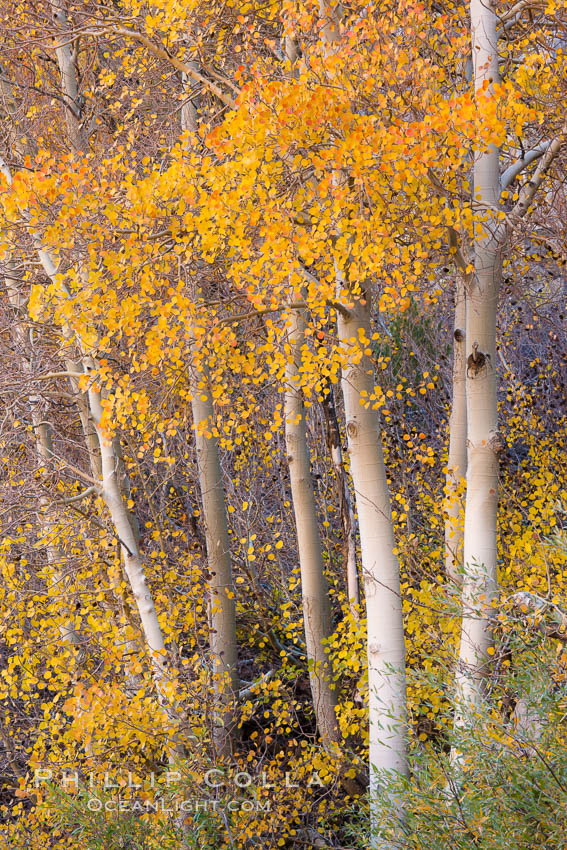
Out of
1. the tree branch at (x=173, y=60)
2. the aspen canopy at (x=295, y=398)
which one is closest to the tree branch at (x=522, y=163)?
the aspen canopy at (x=295, y=398)

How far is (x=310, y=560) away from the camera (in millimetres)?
6973

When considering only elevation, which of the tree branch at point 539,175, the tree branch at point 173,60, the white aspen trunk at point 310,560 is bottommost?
the white aspen trunk at point 310,560

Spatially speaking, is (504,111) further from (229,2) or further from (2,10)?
(2,10)

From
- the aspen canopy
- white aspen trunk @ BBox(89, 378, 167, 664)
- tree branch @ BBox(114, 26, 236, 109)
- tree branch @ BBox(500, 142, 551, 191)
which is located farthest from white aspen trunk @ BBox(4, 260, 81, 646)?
tree branch @ BBox(500, 142, 551, 191)

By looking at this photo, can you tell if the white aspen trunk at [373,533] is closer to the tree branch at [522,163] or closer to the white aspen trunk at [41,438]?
the tree branch at [522,163]

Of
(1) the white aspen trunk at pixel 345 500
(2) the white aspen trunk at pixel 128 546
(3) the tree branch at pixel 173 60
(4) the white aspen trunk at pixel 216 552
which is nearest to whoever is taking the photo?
(3) the tree branch at pixel 173 60

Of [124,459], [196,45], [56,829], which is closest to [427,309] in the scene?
[124,459]

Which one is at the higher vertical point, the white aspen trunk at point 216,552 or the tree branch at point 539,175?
the tree branch at point 539,175

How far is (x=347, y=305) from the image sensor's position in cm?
504

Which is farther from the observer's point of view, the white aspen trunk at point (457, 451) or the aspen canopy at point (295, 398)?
the white aspen trunk at point (457, 451)

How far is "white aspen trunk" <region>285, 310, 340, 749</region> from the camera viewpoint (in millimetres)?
6719

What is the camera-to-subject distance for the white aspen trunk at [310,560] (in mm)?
6719

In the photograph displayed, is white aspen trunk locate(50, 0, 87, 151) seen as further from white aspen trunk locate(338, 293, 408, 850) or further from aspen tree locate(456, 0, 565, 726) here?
aspen tree locate(456, 0, 565, 726)

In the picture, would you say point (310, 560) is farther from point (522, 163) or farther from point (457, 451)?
point (522, 163)
